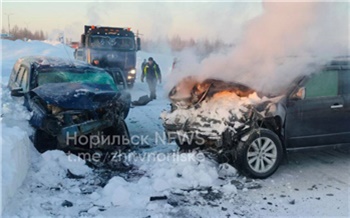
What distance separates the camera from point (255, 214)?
166 inches

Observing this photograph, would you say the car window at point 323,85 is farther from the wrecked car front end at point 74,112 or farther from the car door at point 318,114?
the wrecked car front end at point 74,112

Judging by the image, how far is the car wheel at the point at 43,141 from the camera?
586 centimetres

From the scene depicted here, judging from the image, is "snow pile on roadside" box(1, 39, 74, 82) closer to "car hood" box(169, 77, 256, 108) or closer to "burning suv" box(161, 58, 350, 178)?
"car hood" box(169, 77, 256, 108)

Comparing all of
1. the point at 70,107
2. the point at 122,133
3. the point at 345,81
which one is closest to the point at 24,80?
the point at 70,107

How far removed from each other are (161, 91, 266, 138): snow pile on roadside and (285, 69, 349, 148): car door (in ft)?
2.01

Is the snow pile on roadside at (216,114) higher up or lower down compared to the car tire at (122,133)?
higher up

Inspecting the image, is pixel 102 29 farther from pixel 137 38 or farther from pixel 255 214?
pixel 255 214

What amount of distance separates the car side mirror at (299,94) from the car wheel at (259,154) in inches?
25.0

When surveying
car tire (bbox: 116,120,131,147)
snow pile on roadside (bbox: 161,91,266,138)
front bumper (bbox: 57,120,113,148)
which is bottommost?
car tire (bbox: 116,120,131,147)

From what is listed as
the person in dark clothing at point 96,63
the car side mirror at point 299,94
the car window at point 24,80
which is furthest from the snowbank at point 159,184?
the person in dark clothing at point 96,63

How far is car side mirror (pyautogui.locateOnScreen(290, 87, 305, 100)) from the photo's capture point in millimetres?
5422

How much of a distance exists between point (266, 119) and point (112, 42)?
12333mm

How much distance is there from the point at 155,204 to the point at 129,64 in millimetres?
13264

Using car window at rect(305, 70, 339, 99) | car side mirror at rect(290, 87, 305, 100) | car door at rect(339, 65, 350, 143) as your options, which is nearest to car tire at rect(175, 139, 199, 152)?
car side mirror at rect(290, 87, 305, 100)
